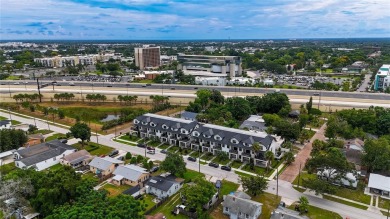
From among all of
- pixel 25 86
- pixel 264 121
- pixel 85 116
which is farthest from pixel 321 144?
pixel 25 86

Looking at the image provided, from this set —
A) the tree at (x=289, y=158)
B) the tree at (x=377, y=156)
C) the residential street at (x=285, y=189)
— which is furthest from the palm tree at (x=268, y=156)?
the tree at (x=377, y=156)

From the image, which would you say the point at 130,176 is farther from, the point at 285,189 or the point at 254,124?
the point at 254,124

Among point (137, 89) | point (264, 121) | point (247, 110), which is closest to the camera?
point (264, 121)

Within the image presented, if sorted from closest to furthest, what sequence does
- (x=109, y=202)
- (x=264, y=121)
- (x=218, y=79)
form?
(x=109, y=202) < (x=264, y=121) < (x=218, y=79)

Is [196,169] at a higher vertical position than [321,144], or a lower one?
lower

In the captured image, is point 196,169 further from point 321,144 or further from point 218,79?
point 218,79

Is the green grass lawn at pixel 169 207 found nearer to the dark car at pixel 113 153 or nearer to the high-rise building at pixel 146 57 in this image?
the dark car at pixel 113 153
